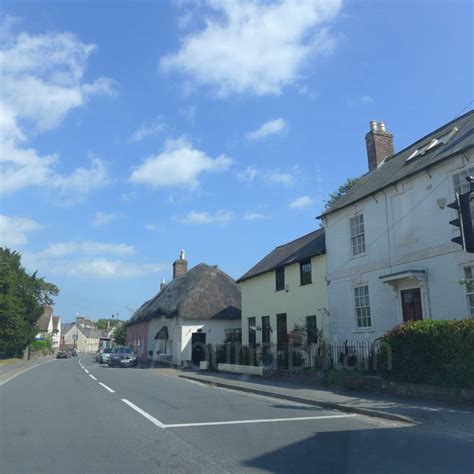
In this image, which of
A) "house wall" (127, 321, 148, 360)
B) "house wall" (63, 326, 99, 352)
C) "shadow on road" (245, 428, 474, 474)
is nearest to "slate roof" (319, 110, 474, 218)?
"shadow on road" (245, 428, 474, 474)

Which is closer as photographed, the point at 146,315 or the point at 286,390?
the point at 286,390

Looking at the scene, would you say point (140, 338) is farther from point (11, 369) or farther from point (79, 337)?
point (79, 337)

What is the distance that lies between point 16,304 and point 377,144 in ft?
115

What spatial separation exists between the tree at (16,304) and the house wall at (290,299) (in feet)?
75.7

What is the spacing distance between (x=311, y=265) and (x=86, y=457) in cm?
1827

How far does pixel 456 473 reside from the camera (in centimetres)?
620

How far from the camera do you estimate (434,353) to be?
1244 cm

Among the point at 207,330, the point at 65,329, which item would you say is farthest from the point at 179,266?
the point at 65,329

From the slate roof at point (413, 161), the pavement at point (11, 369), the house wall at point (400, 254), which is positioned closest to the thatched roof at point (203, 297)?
the pavement at point (11, 369)

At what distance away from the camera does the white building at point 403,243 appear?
16.1 metres

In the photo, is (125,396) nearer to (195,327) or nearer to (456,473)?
(456,473)

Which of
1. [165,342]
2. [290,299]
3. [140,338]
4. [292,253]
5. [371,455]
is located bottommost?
[371,455]

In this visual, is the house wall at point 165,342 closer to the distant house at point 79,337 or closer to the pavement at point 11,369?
the pavement at point 11,369

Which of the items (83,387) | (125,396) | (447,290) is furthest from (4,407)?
(447,290)
